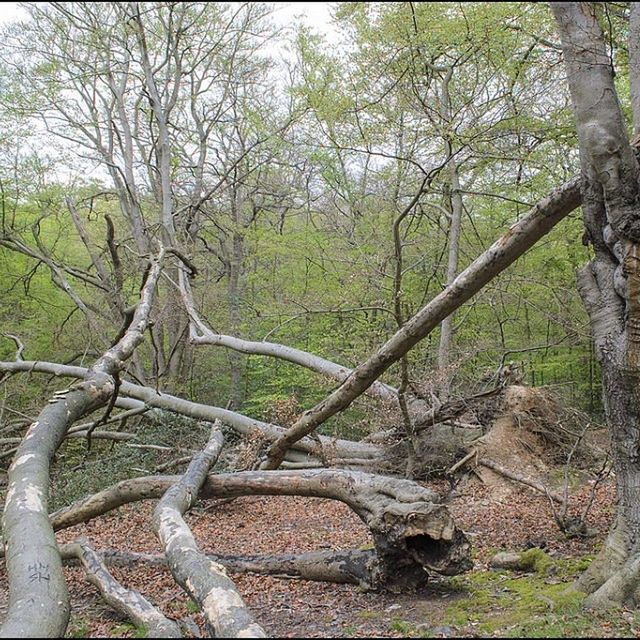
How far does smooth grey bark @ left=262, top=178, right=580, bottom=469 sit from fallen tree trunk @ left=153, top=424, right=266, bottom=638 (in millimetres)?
1719

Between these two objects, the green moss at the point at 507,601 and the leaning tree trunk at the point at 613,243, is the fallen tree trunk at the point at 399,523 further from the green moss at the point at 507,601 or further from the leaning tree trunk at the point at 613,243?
the leaning tree trunk at the point at 613,243

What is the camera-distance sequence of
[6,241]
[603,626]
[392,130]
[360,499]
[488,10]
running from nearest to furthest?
[603,626]
[360,499]
[488,10]
[392,130]
[6,241]

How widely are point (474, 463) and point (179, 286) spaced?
7.32 meters

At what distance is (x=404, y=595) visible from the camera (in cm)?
433

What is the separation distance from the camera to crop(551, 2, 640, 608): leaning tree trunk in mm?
3646

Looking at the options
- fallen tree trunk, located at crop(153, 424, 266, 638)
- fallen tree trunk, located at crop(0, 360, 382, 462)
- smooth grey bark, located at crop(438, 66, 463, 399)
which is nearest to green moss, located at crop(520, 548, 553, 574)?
fallen tree trunk, located at crop(153, 424, 266, 638)

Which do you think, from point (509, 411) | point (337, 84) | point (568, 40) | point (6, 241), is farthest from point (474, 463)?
point (6, 241)

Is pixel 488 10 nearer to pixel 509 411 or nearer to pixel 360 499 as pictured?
pixel 509 411

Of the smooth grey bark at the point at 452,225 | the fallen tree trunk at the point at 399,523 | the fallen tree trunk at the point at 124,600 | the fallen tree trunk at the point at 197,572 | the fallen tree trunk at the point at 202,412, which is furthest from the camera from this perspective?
the smooth grey bark at the point at 452,225

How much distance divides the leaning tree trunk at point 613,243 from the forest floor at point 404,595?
605 millimetres

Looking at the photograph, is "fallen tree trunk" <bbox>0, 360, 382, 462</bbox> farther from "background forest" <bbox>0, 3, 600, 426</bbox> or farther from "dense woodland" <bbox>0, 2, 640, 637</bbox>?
"background forest" <bbox>0, 3, 600, 426</bbox>

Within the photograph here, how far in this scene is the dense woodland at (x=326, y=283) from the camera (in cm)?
386

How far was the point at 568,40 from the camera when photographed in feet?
12.3

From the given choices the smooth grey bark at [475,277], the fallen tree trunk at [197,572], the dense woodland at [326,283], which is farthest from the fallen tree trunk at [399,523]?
the fallen tree trunk at [197,572]
